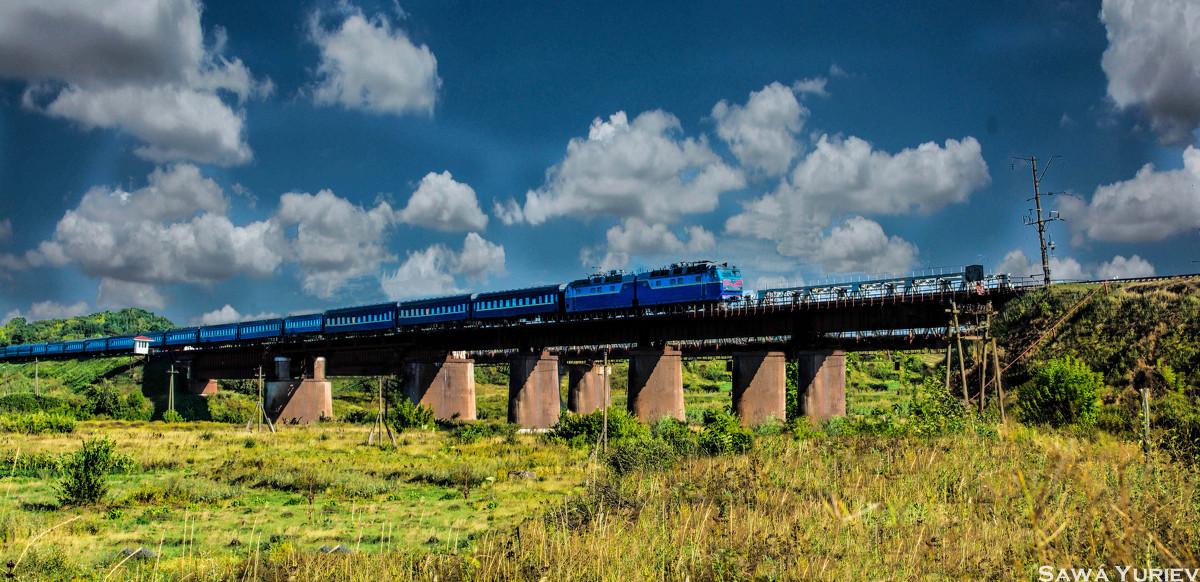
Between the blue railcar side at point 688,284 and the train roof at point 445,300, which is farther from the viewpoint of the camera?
the train roof at point 445,300

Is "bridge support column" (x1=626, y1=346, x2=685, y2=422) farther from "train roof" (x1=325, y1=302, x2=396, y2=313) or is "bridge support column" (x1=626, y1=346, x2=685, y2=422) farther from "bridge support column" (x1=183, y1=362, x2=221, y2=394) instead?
"bridge support column" (x1=183, y1=362, x2=221, y2=394)

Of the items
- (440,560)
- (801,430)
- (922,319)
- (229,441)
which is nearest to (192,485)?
(440,560)

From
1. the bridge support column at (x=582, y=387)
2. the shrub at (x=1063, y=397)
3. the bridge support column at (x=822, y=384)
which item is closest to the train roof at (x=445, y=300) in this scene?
the bridge support column at (x=582, y=387)

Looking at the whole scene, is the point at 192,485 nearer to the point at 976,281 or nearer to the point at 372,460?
the point at 372,460

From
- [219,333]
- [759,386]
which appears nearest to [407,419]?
[759,386]

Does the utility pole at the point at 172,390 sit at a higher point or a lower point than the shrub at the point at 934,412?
higher

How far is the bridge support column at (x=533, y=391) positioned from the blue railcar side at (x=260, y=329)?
33.7m

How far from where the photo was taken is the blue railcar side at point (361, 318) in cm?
6800

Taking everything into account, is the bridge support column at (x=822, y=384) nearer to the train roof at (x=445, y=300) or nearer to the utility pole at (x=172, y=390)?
the train roof at (x=445, y=300)

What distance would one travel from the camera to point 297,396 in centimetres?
7219

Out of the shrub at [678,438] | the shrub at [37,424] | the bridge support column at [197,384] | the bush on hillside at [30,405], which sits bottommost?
the shrub at [678,438]

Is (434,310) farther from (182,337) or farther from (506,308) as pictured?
(182,337)

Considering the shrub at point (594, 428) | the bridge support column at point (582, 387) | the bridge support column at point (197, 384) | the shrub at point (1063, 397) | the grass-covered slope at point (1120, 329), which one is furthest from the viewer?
the bridge support column at point (197, 384)

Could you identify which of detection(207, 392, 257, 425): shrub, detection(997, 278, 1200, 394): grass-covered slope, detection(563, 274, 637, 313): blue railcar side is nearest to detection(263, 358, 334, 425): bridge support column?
detection(207, 392, 257, 425): shrub
